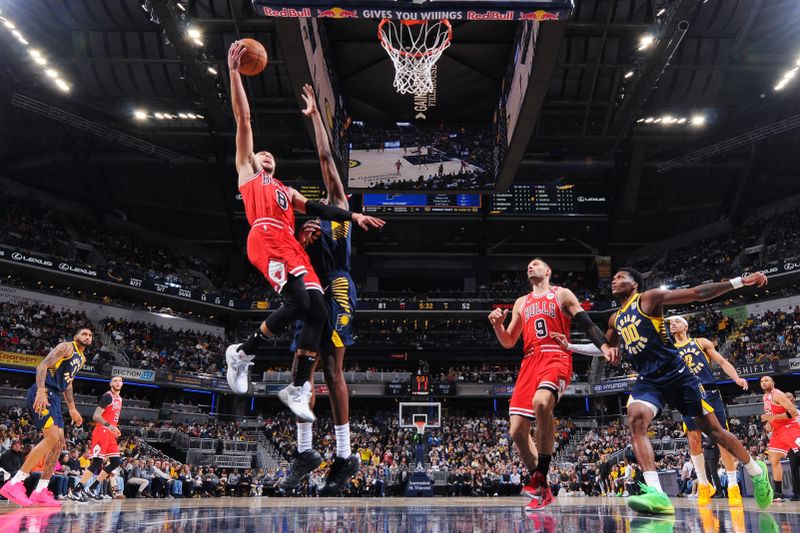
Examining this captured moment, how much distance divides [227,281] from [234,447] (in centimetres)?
1401

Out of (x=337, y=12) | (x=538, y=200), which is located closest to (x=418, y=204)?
(x=538, y=200)

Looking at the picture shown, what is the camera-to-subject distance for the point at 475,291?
Result: 35594 mm

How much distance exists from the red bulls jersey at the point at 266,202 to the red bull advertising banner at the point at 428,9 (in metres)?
3.60

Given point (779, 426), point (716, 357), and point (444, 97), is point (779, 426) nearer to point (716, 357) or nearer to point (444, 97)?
point (716, 357)

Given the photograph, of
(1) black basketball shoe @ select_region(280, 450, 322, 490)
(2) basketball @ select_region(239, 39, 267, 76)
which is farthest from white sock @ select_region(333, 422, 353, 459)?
(2) basketball @ select_region(239, 39, 267, 76)

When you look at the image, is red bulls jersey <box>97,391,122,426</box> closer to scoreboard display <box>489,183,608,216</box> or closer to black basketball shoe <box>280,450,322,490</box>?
black basketball shoe <box>280,450,322,490</box>

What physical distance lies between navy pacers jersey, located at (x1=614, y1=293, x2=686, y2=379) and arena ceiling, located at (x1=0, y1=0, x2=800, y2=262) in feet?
27.4

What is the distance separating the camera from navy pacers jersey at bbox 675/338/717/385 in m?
7.93

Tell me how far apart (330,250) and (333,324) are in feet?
2.36

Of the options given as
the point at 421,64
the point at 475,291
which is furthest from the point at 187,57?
the point at 475,291

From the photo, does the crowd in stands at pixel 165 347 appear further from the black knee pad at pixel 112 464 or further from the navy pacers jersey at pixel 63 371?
the navy pacers jersey at pixel 63 371

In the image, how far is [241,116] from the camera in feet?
16.0

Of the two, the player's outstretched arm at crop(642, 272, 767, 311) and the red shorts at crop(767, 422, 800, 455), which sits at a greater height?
the player's outstretched arm at crop(642, 272, 767, 311)

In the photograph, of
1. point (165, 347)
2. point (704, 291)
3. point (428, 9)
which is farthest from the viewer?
point (165, 347)
